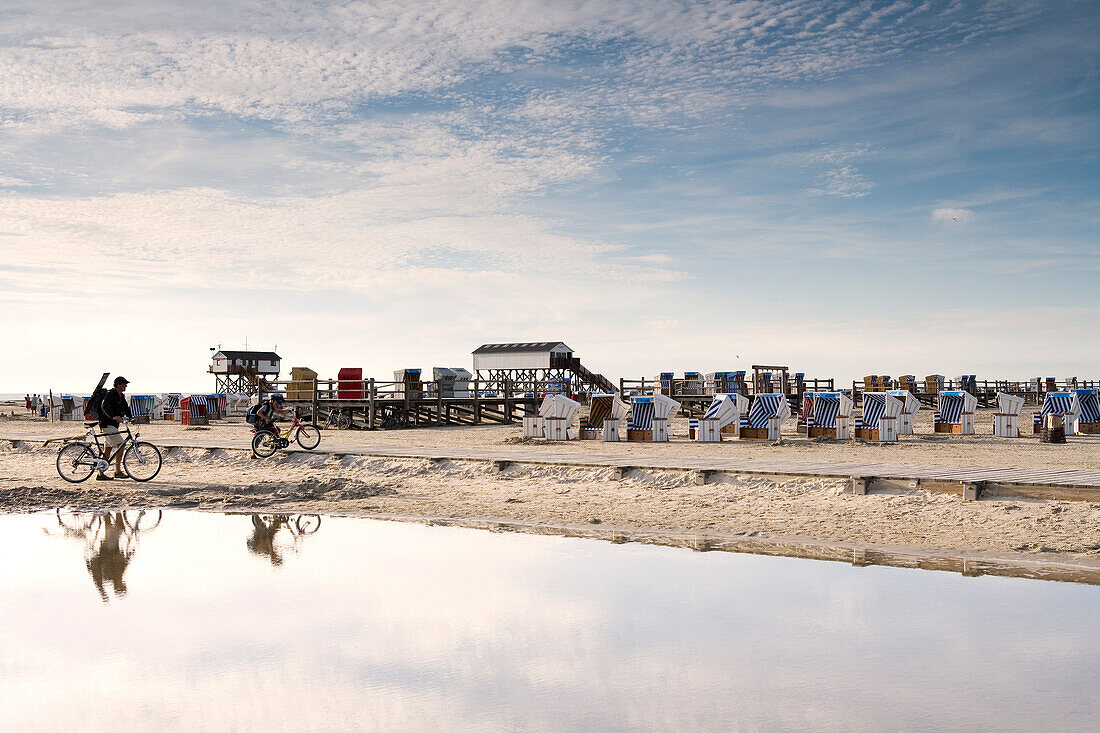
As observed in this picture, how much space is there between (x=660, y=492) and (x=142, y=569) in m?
7.03

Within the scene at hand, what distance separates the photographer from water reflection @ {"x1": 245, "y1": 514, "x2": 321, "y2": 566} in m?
10.4

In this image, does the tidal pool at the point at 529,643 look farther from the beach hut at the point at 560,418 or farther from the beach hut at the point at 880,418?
the beach hut at the point at 880,418

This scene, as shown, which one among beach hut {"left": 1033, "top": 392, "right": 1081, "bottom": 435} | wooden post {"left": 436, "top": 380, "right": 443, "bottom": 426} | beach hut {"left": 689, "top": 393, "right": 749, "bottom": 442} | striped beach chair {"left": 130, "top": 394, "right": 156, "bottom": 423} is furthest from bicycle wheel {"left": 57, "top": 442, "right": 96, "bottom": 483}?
beach hut {"left": 1033, "top": 392, "right": 1081, "bottom": 435}

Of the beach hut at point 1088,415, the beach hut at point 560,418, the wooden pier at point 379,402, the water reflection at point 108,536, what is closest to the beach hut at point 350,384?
the wooden pier at point 379,402

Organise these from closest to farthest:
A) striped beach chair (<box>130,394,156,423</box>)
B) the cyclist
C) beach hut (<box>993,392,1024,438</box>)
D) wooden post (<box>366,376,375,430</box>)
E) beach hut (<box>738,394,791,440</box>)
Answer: the cyclist
beach hut (<box>738,394,791,440</box>)
beach hut (<box>993,392,1024,438</box>)
wooden post (<box>366,376,375,430</box>)
striped beach chair (<box>130,394,156,423</box>)

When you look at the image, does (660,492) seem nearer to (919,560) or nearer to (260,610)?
(919,560)

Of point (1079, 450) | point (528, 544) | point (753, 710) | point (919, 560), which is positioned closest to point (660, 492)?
point (528, 544)

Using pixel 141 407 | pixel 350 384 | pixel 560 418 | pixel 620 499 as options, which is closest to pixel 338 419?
pixel 350 384

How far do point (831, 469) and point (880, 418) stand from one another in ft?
38.4

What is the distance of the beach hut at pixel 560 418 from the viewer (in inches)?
1009

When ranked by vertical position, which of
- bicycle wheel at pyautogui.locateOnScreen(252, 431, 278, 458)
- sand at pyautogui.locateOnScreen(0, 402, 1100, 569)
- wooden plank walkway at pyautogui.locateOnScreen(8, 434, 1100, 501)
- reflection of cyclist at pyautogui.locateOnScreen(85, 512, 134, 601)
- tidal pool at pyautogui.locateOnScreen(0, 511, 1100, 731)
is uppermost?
bicycle wheel at pyautogui.locateOnScreen(252, 431, 278, 458)

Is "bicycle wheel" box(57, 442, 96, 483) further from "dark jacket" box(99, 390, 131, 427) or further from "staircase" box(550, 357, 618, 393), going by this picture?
"staircase" box(550, 357, 618, 393)

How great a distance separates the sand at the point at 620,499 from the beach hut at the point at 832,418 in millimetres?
4876

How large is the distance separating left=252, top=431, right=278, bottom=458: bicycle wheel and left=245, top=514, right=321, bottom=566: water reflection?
5.99 meters
